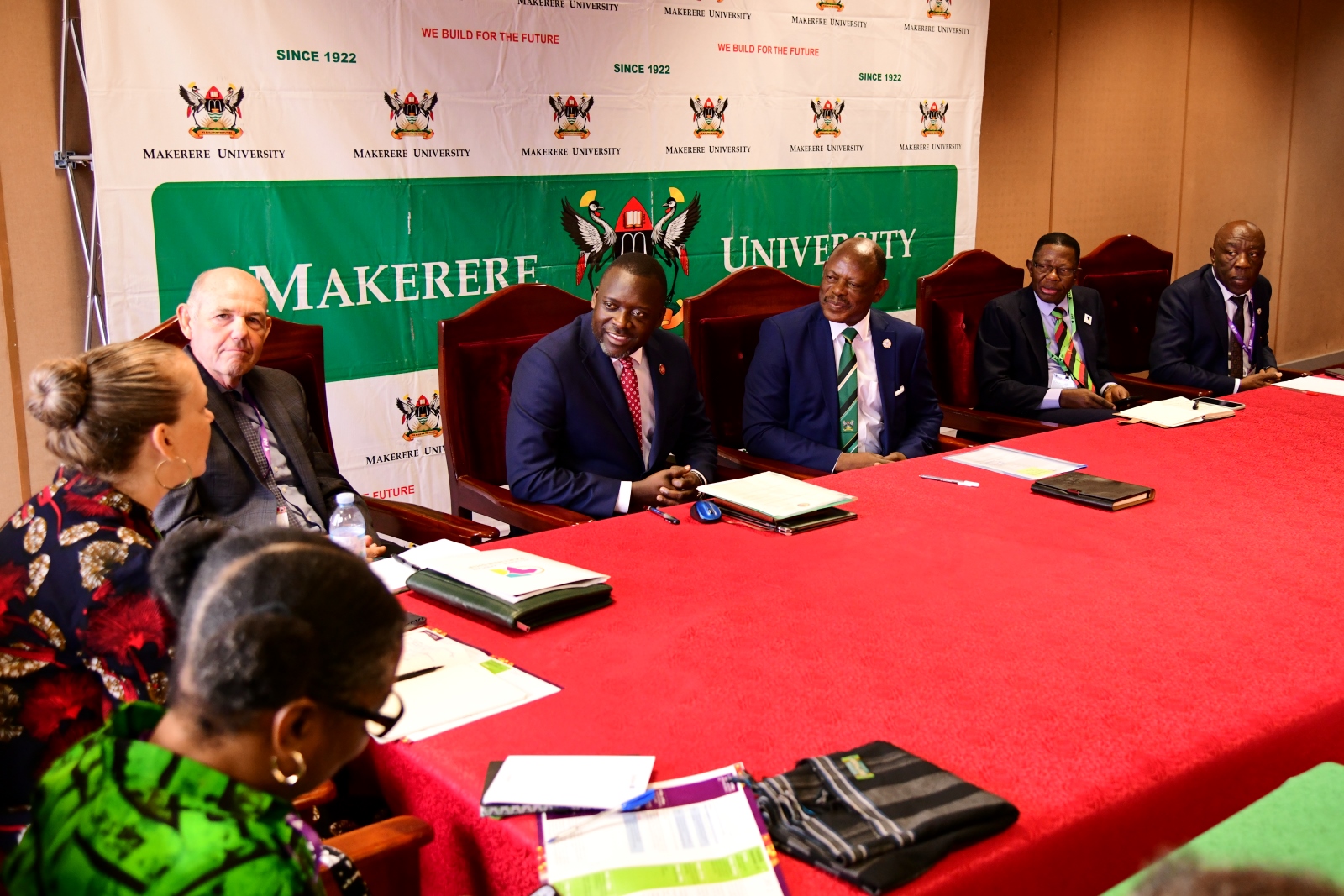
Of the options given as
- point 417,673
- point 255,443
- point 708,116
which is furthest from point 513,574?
point 708,116

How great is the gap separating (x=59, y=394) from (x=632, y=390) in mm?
1813

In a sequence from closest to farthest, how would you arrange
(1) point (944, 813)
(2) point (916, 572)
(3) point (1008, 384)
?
(1) point (944, 813), (2) point (916, 572), (3) point (1008, 384)

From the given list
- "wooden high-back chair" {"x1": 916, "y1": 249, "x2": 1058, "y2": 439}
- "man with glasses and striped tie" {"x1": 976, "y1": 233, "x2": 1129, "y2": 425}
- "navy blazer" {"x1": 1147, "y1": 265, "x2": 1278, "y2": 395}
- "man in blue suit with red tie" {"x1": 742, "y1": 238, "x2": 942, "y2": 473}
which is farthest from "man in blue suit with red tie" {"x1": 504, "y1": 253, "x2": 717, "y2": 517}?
"navy blazer" {"x1": 1147, "y1": 265, "x2": 1278, "y2": 395}

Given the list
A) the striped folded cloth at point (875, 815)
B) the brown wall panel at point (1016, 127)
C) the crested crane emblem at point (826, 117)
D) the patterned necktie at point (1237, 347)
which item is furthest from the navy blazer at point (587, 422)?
the brown wall panel at point (1016, 127)

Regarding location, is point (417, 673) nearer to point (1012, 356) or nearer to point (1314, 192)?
point (1012, 356)

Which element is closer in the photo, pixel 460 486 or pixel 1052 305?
pixel 460 486

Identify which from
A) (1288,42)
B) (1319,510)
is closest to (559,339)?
(1319,510)

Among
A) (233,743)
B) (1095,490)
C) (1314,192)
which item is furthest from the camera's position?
(1314,192)

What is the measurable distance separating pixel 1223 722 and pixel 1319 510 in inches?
50.9

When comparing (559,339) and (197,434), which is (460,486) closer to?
(559,339)

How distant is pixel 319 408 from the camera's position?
3117mm

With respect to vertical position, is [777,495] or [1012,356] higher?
[1012,356]

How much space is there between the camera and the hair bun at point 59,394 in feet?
5.41

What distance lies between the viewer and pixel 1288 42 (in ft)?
26.9
